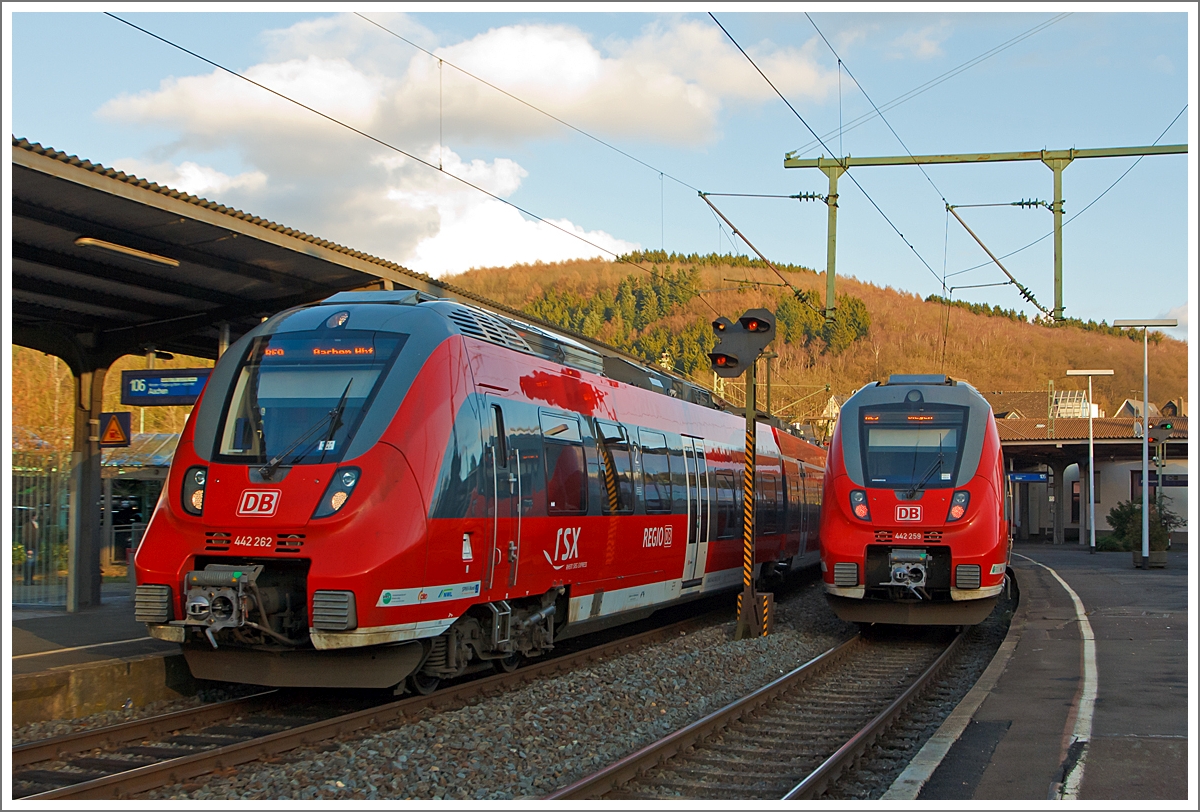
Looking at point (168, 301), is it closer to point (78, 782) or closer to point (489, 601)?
point (489, 601)

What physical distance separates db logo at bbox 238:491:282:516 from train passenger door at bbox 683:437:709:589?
755cm

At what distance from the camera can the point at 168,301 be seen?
45.9ft

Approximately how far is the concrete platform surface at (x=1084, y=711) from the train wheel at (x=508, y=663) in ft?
14.7

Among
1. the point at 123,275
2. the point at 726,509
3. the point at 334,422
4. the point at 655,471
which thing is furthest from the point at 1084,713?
the point at 123,275

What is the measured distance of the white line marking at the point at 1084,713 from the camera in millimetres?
6426

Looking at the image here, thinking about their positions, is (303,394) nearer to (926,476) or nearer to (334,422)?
(334,422)

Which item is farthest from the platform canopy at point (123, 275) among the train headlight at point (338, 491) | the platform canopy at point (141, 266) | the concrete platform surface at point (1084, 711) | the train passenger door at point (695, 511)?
the concrete platform surface at point (1084, 711)

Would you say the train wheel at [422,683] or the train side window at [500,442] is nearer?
the train wheel at [422,683]

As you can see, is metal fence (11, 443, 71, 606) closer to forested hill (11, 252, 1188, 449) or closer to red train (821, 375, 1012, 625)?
red train (821, 375, 1012, 625)

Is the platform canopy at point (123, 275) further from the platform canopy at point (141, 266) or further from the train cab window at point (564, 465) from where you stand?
the train cab window at point (564, 465)

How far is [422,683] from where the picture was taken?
9.56 m

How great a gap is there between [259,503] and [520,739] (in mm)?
2791

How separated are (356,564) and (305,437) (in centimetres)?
122

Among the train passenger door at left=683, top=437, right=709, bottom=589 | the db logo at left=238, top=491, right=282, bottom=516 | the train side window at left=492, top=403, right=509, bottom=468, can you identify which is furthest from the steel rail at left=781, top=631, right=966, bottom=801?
the db logo at left=238, top=491, right=282, bottom=516
